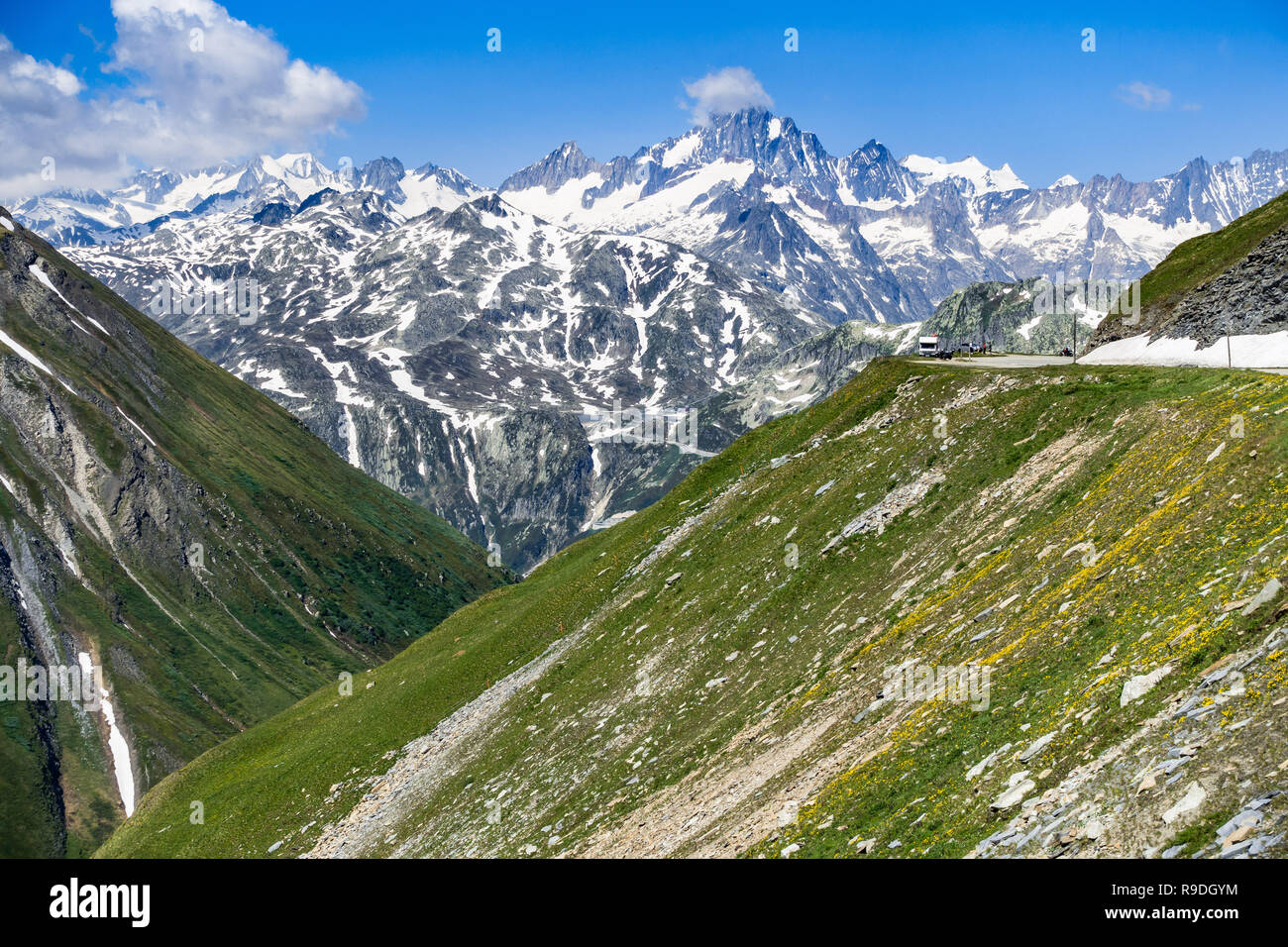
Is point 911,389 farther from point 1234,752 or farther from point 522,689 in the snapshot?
point 1234,752

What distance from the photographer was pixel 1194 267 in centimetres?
5931

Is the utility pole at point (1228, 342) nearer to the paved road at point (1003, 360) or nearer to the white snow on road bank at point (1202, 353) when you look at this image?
the white snow on road bank at point (1202, 353)

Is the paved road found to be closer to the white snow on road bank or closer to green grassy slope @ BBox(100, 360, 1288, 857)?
green grassy slope @ BBox(100, 360, 1288, 857)

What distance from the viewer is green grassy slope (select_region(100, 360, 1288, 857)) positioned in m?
20.8

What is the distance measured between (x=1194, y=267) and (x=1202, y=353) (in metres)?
17.2

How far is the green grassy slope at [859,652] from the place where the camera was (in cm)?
2075

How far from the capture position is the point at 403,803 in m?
48.1

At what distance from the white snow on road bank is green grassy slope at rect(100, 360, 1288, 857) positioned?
6.47m

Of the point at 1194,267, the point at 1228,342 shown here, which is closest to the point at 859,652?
the point at 1228,342

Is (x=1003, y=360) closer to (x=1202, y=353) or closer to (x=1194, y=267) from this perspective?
(x=1194, y=267)

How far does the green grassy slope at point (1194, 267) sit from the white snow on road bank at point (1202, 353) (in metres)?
2.11

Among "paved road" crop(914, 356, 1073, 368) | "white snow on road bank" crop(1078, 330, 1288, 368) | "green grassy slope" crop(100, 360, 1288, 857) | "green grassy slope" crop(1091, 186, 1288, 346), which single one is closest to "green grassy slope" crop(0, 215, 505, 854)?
"green grassy slope" crop(100, 360, 1288, 857)
